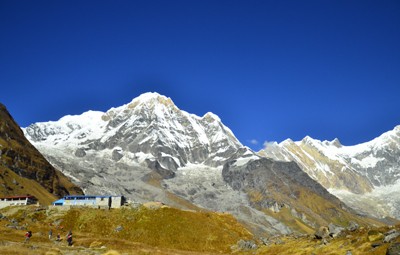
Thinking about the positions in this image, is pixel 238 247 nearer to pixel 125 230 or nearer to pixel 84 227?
pixel 125 230

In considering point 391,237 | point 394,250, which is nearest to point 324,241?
point 391,237

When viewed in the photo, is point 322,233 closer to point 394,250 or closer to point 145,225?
point 394,250

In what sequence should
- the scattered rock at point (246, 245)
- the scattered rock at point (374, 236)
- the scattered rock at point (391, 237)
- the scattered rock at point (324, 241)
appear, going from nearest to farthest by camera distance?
the scattered rock at point (391, 237) < the scattered rock at point (374, 236) < the scattered rock at point (324, 241) < the scattered rock at point (246, 245)

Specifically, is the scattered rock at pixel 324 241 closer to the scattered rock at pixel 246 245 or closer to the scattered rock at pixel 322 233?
the scattered rock at pixel 322 233

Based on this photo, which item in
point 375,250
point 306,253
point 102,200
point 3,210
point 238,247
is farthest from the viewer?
point 102,200

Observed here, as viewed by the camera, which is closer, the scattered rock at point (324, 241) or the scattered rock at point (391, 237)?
the scattered rock at point (391, 237)

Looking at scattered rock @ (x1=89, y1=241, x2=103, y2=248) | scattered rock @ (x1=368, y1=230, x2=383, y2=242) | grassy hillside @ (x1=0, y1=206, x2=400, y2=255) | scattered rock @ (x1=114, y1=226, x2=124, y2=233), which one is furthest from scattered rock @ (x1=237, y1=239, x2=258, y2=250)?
scattered rock @ (x1=89, y1=241, x2=103, y2=248)

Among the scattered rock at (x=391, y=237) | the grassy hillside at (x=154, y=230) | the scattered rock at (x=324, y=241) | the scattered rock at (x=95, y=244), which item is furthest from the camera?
the grassy hillside at (x=154, y=230)

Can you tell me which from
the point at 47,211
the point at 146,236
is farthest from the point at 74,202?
the point at 146,236

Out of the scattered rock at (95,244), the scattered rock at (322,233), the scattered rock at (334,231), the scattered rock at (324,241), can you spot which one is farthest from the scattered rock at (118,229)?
the scattered rock at (324,241)

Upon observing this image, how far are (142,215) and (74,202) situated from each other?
116ft

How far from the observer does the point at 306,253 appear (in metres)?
76.4

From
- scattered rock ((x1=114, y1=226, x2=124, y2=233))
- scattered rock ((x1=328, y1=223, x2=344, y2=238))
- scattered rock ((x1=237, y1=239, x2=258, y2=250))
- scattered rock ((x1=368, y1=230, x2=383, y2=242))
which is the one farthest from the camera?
scattered rock ((x1=114, y1=226, x2=124, y2=233))

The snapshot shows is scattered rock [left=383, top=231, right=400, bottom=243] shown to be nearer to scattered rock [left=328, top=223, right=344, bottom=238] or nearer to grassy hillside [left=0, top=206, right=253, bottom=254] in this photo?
scattered rock [left=328, top=223, right=344, bottom=238]
